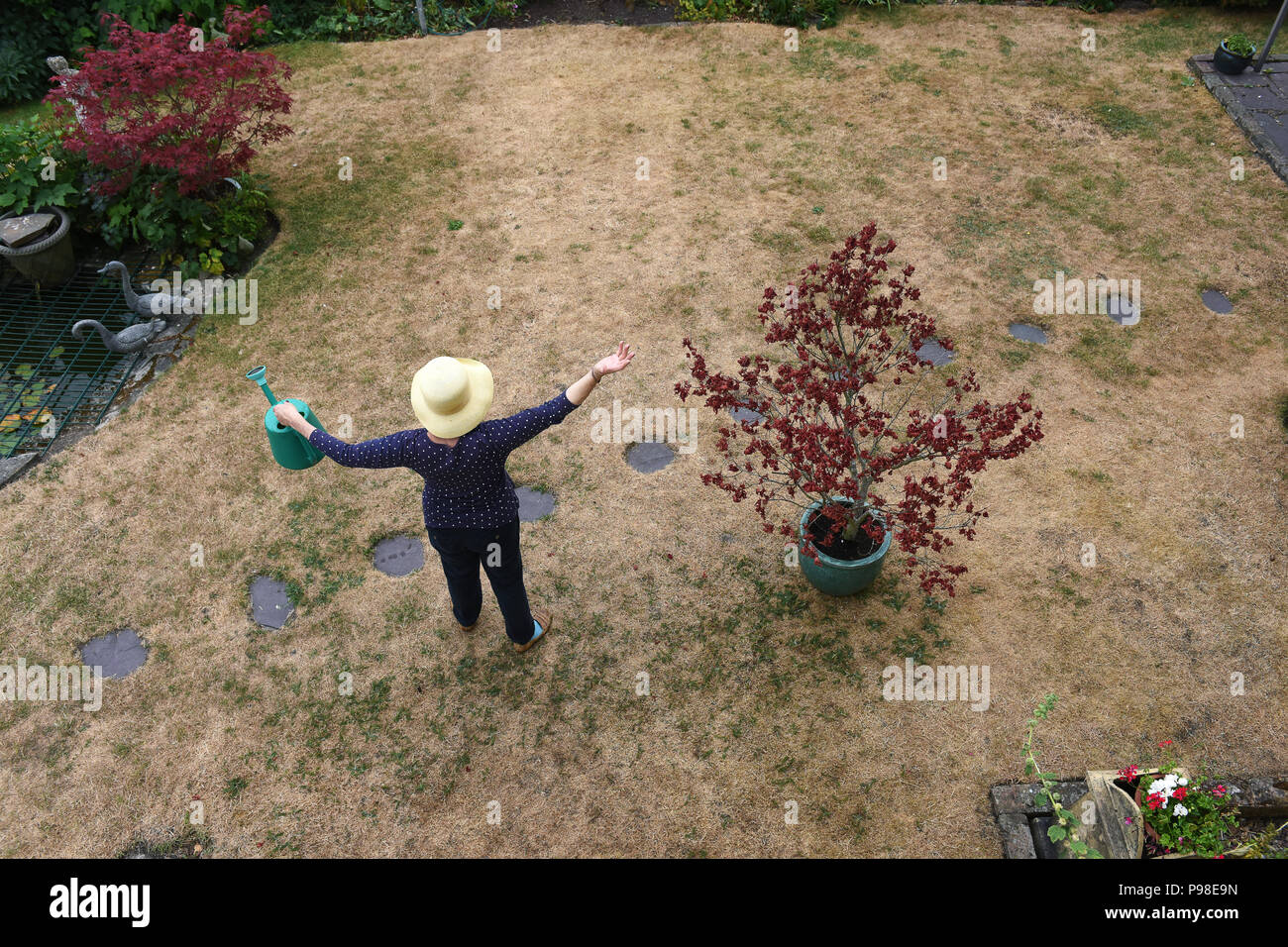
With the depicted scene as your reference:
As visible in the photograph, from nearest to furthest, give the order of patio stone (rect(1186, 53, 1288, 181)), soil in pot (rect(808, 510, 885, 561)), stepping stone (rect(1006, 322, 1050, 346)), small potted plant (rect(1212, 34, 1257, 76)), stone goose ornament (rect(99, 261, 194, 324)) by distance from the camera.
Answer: soil in pot (rect(808, 510, 885, 561))
stepping stone (rect(1006, 322, 1050, 346))
stone goose ornament (rect(99, 261, 194, 324))
patio stone (rect(1186, 53, 1288, 181))
small potted plant (rect(1212, 34, 1257, 76))

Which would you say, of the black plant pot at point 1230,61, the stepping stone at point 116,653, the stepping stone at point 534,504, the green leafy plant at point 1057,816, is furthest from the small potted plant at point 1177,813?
the black plant pot at point 1230,61

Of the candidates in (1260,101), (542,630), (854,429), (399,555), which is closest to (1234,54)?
(1260,101)

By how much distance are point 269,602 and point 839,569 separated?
342cm

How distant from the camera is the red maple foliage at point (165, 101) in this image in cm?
685

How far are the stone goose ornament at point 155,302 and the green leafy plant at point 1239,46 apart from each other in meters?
10.6

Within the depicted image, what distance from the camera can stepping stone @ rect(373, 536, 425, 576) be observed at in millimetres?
5441

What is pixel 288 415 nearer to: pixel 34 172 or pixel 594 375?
pixel 594 375

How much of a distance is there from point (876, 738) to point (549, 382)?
3.41m

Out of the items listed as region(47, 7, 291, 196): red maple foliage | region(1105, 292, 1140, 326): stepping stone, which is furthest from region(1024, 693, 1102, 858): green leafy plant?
region(47, 7, 291, 196): red maple foliage

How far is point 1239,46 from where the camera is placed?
358 inches

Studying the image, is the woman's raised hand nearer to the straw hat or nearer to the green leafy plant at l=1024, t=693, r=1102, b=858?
the straw hat

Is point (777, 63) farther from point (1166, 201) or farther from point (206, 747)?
point (206, 747)

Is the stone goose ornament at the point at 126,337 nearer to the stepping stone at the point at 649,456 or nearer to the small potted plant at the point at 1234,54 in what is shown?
the stepping stone at the point at 649,456

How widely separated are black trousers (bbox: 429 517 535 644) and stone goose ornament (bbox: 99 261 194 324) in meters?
4.11
